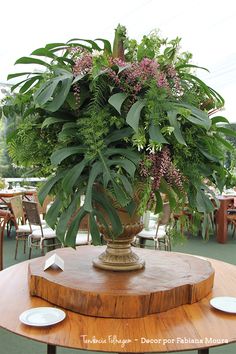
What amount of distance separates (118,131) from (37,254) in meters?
4.42

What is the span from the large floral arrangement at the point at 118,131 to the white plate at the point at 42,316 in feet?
0.77

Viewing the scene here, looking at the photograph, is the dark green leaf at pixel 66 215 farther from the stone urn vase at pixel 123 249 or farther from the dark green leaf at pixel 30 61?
the dark green leaf at pixel 30 61

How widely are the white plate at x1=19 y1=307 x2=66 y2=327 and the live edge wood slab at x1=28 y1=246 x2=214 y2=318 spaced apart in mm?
70

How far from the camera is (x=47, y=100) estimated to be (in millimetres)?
1351

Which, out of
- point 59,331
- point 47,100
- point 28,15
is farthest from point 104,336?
point 28,15

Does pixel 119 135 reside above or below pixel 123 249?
above

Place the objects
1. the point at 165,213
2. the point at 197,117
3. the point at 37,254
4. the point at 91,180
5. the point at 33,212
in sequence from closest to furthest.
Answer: the point at 91,180 < the point at 197,117 < the point at 165,213 < the point at 33,212 < the point at 37,254

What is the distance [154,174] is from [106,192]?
0.18 m

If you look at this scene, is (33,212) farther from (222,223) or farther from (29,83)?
(222,223)

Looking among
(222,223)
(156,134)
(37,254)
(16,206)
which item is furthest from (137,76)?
(222,223)

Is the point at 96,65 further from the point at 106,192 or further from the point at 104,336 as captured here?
the point at 104,336

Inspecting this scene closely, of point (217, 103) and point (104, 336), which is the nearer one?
point (104, 336)

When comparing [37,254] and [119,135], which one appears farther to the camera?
[37,254]

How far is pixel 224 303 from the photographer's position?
1422mm
